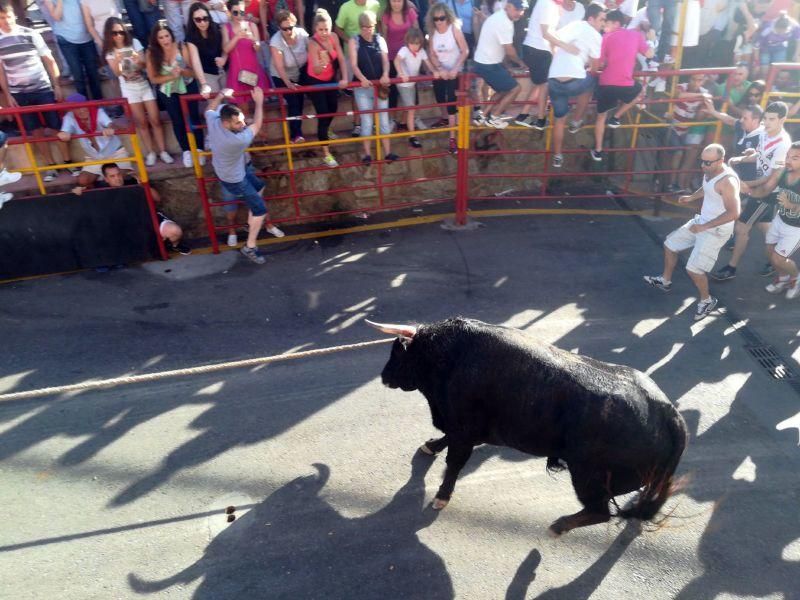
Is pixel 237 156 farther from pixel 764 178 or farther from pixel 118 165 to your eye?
pixel 764 178

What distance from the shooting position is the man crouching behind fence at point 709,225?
244 inches

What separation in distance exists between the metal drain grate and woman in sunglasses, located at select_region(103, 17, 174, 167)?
280 inches

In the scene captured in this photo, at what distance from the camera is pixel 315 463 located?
16.5ft

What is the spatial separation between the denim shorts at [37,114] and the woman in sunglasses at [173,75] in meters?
1.34

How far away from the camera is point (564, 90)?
7.97 metres

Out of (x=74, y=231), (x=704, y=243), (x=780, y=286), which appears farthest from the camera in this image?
(x=74, y=231)

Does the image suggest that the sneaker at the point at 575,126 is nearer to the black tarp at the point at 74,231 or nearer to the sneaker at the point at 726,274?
the sneaker at the point at 726,274

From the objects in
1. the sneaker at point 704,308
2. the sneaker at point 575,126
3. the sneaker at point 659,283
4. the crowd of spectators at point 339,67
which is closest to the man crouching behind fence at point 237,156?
the crowd of spectators at point 339,67

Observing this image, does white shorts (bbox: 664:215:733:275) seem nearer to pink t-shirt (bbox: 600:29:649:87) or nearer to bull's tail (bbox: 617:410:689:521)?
pink t-shirt (bbox: 600:29:649:87)

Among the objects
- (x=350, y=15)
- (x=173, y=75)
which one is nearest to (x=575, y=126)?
(x=350, y=15)

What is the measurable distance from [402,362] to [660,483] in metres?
1.85

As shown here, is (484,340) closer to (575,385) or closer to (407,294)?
(575,385)

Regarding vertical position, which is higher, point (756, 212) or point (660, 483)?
point (756, 212)

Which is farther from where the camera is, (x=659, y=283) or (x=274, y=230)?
(x=274, y=230)
